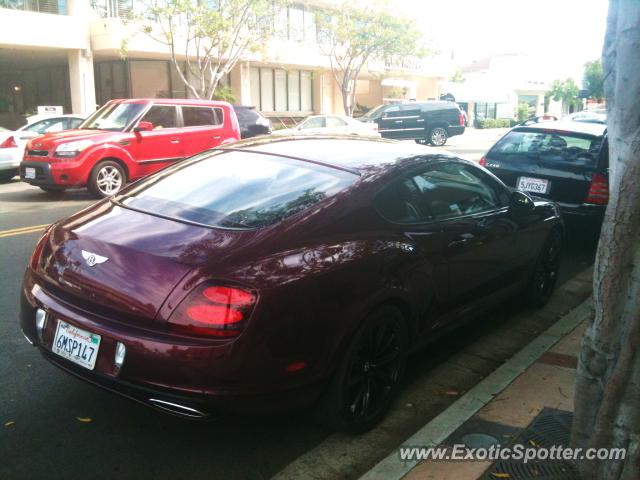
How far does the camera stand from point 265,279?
117 inches

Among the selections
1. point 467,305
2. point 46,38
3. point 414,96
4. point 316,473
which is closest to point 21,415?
point 316,473

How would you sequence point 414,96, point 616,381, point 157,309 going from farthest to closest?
point 414,96
point 157,309
point 616,381

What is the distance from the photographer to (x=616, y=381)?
2639mm

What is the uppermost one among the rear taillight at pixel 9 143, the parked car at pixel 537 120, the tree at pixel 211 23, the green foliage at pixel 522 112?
the tree at pixel 211 23

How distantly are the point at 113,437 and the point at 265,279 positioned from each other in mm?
1257

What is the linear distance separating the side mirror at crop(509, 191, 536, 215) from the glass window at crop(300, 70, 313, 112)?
104ft

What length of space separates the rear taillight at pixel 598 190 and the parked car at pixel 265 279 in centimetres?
356

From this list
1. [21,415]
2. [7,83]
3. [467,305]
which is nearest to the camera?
[21,415]

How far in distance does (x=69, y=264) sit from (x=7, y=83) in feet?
105

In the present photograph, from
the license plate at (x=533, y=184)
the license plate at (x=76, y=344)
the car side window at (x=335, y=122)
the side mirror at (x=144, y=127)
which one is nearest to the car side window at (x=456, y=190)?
the license plate at (x=76, y=344)

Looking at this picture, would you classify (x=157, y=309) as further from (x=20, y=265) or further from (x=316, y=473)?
(x=20, y=265)

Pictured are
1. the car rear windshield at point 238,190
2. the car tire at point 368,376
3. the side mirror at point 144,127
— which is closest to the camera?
the car tire at point 368,376

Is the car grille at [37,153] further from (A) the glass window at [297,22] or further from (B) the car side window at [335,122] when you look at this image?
(A) the glass window at [297,22]

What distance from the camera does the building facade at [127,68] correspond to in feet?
74.9
